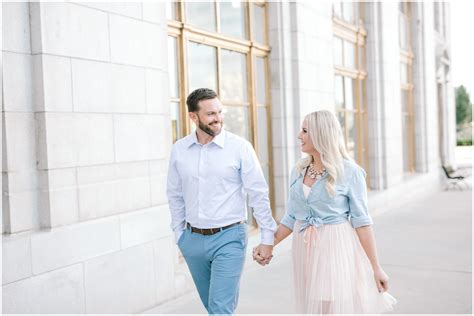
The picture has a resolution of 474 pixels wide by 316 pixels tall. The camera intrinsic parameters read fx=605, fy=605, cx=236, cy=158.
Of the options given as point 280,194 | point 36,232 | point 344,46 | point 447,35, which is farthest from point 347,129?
point 447,35

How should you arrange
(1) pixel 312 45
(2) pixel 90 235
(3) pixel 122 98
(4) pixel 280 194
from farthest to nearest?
(1) pixel 312 45 < (4) pixel 280 194 < (3) pixel 122 98 < (2) pixel 90 235

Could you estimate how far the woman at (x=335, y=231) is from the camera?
3.83 m

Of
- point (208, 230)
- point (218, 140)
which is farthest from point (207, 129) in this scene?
point (208, 230)

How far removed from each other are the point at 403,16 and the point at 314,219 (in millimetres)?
14411

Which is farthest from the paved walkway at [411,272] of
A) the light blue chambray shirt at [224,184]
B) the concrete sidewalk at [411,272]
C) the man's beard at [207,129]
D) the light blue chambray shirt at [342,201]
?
the man's beard at [207,129]

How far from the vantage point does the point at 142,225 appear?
5980 mm

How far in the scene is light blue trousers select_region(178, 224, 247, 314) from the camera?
3.98 m

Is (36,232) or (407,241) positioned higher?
(36,232)

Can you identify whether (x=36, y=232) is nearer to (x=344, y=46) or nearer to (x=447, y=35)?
(x=344, y=46)

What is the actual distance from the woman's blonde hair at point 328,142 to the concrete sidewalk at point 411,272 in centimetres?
262

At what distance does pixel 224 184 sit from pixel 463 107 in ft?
224

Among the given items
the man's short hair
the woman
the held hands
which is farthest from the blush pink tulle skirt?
the man's short hair

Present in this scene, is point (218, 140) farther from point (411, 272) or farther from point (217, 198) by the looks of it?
point (411, 272)

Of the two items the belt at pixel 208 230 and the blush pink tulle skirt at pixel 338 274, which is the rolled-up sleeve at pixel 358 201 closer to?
the blush pink tulle skirt at pixel 338 274
